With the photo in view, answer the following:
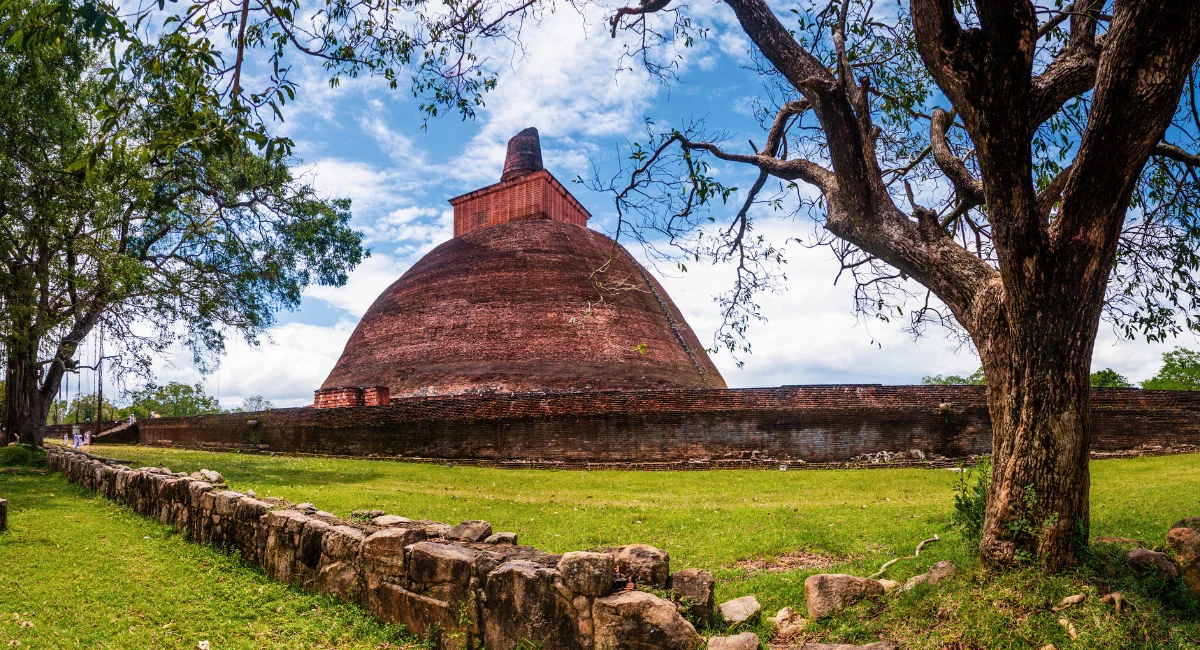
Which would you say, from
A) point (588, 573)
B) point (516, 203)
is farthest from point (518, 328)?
point (588, 573)

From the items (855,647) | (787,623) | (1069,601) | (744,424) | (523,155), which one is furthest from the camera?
(523,155)

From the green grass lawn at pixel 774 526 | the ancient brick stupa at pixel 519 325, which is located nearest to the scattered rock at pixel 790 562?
the green grass lawn at pixel 774 526

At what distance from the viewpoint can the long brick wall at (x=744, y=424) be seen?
13219 millimetres

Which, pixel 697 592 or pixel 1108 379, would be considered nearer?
pixel 697 592

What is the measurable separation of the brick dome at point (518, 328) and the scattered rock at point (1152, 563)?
15.9 m

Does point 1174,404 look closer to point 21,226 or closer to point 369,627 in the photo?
point 369,627

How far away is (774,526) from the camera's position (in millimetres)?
6969

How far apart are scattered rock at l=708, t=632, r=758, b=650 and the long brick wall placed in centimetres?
1040

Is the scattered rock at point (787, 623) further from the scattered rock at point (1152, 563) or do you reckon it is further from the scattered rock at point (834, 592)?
the scattered rock at point (1152, 563)

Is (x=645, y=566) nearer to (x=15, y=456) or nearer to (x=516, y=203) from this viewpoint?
(x=15, y=456)

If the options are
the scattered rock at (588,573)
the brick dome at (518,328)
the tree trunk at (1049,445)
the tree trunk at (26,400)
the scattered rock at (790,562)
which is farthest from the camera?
the brick dome at (518,328)

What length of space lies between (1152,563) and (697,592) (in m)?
2.47

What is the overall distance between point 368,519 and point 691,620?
3255mm

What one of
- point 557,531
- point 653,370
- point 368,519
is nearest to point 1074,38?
point 557,531
